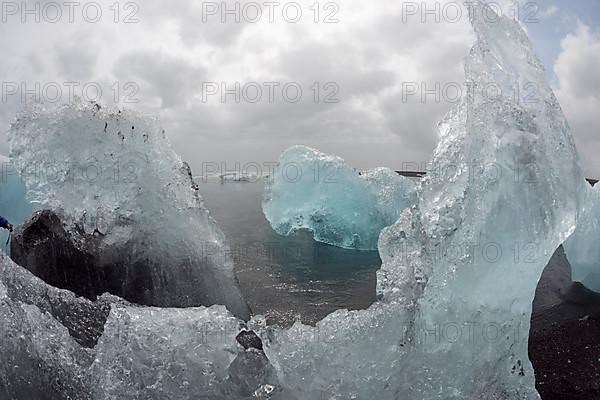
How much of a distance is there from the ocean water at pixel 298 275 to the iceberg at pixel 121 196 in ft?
2.19

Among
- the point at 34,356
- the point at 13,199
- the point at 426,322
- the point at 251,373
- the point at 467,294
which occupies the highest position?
the point at 13,199

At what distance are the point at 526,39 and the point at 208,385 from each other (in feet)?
16.2

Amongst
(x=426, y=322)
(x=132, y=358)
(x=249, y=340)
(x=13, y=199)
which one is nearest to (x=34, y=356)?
(x=132, y=358)

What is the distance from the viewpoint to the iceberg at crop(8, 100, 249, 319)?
663 centimetres

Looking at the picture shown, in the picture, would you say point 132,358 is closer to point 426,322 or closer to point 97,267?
point 426,322

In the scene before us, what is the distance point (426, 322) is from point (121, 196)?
4442 mm

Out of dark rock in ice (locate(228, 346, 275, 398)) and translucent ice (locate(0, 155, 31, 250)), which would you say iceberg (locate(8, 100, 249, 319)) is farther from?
translucent ice (locate(0, 155, 31, 250))

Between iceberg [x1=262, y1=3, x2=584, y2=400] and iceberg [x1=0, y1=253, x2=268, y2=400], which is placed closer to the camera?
iceberg [x1=0, y1=253, x2=268, y2=400]

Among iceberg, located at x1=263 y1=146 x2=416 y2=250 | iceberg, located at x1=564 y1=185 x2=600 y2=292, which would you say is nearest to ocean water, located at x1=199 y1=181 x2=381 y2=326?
iceberg, located at x1=263 y1=146 x2=416 y2=250

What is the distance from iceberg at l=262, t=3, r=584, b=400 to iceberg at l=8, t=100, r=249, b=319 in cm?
304

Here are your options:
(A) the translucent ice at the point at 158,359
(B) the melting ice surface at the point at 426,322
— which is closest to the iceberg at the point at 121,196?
(B) the melting ice surface at the point at 426,322

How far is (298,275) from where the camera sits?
393 inches

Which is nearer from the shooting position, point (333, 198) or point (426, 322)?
point (426, 322)

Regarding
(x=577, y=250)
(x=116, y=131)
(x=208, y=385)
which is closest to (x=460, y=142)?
(x=208, y=385)
